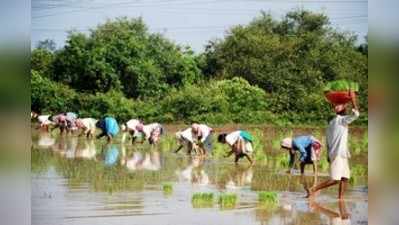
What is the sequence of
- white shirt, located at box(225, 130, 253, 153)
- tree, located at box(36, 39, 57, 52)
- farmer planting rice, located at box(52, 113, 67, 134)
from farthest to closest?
white shirt, located at box(225, 130, 253, 153) < farmer planting rice, located at box(52, 113, 67, 134) < tree, located at box(36, 39, 57, 52)

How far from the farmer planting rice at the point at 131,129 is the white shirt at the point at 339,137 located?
134cm

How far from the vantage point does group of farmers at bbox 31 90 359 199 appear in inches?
234

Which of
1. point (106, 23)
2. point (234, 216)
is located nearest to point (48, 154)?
point (106, 23)

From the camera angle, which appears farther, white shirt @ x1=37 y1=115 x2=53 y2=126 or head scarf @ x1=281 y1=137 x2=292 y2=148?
head scarf @ x1=281 y1=137 x2=292 y2=148

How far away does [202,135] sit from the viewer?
5.99 meters

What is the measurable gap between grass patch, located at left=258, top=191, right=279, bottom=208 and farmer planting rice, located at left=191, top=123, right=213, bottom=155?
50cm

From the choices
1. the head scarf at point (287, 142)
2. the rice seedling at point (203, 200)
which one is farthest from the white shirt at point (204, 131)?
the head scarf at point (287, 142)

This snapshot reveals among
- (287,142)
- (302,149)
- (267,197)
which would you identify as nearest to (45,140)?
(267,197)

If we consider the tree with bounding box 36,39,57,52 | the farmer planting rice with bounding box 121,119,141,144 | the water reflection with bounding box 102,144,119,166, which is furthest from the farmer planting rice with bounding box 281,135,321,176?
the tree with bounding box 36,39,57,52

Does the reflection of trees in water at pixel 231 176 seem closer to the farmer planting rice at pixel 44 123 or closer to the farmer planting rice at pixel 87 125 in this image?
Answer: the farmer planting rice at pixel 87 125

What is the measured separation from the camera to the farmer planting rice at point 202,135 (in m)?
5.99

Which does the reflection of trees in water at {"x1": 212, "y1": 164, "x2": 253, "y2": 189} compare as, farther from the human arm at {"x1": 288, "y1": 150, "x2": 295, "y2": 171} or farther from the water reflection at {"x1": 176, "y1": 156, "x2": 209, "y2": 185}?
the human arm at {"x1": 288, "y1": 150, "x2": 295, "y2": 171}

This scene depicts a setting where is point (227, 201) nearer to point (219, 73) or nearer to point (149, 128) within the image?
point (149, 128)

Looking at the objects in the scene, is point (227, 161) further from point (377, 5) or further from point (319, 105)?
point (377, 5)
